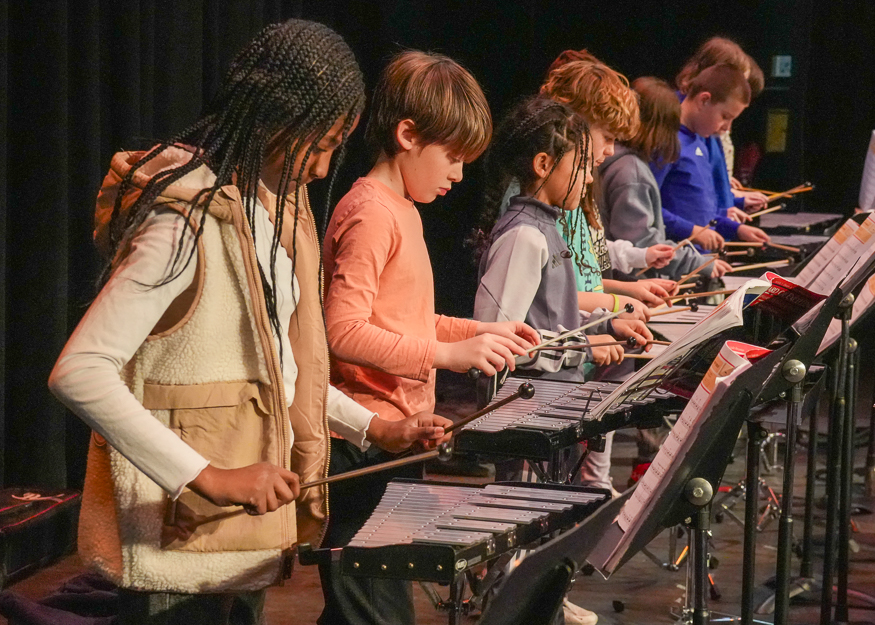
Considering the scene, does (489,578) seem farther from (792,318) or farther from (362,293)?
(792,318)

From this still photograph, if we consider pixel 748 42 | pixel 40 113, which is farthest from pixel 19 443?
pixel 748 42

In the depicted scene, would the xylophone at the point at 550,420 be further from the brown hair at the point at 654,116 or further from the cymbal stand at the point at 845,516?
the brown hair at the point at 654,116

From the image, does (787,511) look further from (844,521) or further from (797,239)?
(797,239)

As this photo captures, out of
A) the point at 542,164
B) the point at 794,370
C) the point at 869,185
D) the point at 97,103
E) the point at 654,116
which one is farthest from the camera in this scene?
the point at 654,116

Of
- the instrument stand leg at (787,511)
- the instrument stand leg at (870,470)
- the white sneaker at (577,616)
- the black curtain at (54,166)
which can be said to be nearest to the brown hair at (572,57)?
the black curtain at (54,166)

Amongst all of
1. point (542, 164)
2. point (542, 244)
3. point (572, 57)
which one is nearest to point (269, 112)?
point (542, 244)

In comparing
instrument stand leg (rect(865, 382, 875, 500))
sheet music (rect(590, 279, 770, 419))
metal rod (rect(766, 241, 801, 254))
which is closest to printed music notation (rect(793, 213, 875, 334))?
sheet music (rect(590, 279, 770, 419))

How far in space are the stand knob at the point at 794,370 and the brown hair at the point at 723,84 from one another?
296 cm

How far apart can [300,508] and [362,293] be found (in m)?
0.53

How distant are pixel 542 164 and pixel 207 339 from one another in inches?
59.4

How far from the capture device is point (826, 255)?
248 cm

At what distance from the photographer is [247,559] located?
1553mm

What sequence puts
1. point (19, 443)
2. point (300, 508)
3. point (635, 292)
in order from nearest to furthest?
point (300, 508) < point (635, 292) < point (19, 443)

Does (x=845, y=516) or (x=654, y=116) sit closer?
(x=845, y=516)
